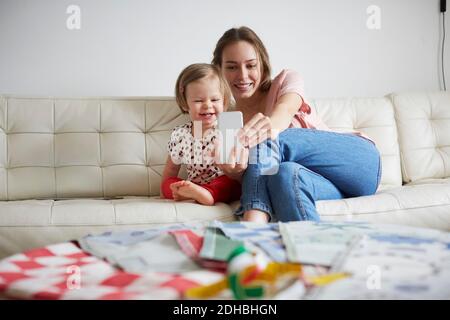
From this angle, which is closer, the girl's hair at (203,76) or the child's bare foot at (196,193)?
the child's bare foot at (196,193)

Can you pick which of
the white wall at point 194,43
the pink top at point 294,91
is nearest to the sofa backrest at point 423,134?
the white wall at point 194,43

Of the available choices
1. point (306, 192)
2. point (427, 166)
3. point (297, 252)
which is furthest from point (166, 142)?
point (297, 252)

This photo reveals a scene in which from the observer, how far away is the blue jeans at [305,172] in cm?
127

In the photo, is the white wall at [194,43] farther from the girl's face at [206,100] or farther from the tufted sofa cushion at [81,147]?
the girl's face at [206,100]

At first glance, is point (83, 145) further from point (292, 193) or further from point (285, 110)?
point (292, 193)

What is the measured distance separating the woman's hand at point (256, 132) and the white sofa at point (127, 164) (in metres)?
0.24

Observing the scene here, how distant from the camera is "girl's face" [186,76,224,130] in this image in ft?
5.42

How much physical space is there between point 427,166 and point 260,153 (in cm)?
109

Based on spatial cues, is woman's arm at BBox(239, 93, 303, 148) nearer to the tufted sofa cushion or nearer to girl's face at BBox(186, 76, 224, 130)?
girl's face at BBox(186, 76, 224, 130)

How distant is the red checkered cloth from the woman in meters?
0.62

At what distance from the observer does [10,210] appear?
138cm

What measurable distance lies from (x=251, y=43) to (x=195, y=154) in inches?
17.8
